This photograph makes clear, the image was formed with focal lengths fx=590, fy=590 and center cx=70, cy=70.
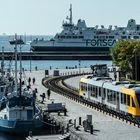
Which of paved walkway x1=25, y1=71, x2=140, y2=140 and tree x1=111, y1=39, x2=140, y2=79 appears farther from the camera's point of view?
tree x1=111, y1=39, x2=140, y2=79

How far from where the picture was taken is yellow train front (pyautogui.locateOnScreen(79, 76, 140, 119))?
46.4m

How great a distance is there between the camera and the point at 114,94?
51.6 meters

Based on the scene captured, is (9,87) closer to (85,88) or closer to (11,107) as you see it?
(85,88)

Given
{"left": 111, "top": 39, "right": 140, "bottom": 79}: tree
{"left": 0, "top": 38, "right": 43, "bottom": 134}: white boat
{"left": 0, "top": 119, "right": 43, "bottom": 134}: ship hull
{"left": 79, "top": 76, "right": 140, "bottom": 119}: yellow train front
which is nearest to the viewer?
{"left": 79, "top": 76, "right": 140, "bottom": 119}: yellow train front

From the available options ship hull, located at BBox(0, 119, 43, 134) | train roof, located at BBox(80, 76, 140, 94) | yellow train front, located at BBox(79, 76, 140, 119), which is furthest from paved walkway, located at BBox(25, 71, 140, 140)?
train roof, located at BBox(80, 76, 140, 94)

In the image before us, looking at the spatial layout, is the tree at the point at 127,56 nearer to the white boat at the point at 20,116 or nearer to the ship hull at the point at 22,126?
the white boat at the point at 20,116

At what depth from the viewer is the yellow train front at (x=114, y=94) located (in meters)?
46.4

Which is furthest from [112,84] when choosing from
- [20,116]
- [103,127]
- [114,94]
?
[103,127]

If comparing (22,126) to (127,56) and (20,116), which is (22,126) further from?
(127,56)

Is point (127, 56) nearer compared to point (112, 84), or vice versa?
point (112, 84)

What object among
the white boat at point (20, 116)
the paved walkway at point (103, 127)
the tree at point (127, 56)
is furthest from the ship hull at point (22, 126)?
the tree at point (127, 56)

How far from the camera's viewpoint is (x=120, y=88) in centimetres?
4981

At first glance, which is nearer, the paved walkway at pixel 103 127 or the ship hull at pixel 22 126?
the paved walkway at pixel 103 127

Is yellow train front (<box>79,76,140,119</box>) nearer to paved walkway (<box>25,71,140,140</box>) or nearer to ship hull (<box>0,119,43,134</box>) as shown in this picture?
paved walkway (<box>25,71,140,140</box>)
